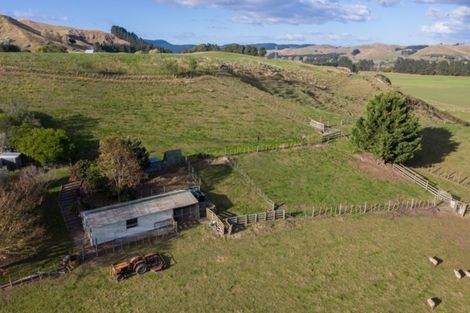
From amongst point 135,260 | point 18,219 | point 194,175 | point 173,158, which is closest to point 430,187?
point 194,175

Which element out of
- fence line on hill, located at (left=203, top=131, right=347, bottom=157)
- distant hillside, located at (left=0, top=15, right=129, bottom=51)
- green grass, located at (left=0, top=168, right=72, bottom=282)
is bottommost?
green grass, located at (left=0, top=168, right=72, bottom=282)

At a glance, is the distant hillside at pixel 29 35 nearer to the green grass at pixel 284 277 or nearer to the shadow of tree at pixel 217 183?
the shadow of tree at pixel 217 183

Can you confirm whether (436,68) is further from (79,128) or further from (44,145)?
(44,145)

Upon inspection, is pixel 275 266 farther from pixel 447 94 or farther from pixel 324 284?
pixel 447 94

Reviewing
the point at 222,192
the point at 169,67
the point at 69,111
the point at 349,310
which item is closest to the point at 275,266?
the point at 349,310

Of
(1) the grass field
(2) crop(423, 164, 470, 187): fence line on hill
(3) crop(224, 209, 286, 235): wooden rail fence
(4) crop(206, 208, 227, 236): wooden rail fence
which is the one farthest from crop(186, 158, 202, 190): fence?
(1) the grass field

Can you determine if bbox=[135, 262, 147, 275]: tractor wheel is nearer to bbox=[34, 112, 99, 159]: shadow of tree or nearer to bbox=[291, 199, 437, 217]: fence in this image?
bbox=[291, 199, 437, 217]: fence

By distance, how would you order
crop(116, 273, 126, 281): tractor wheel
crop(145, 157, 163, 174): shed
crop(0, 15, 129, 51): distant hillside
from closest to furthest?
crop(116, 273, 126, 281): tractor wheel
crop(145, 157, 163, 174): shed
crop(0, 15, 129, 51): distant hillside
